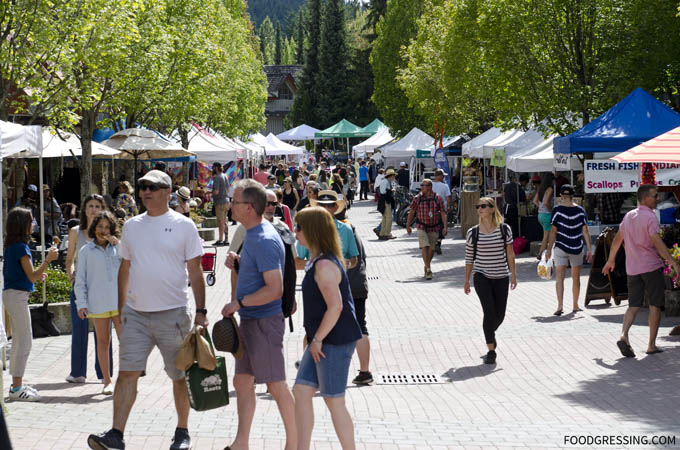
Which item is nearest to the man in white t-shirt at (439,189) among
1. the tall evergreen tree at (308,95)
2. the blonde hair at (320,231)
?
the blonde hair at (320,231)

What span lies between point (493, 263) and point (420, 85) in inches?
1122

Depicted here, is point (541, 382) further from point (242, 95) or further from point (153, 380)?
point (242, 95)

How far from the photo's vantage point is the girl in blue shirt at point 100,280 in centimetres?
809

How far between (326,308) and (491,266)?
4490 mm

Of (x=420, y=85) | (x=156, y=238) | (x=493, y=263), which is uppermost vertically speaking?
(x=420, y=85)

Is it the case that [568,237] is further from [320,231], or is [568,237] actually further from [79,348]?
[320,231]

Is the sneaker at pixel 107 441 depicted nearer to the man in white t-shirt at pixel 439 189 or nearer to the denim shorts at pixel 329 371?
the denim shorts at pixel 329 371

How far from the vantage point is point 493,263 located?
988 centimetres

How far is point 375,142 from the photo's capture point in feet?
169

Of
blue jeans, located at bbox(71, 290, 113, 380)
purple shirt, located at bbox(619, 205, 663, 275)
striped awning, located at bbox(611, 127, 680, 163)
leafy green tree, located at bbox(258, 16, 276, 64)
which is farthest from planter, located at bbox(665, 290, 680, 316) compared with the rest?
leafy green tree, located at bbox(258, 16, 276, 64)

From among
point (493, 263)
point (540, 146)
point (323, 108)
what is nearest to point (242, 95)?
point (540, 146)

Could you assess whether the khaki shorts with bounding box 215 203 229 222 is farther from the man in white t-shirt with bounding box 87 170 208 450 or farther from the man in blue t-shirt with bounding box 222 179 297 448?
the man in blue t-shirt with bounding box 222 179 297 448

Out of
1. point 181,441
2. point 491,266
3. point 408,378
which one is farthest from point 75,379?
point 491,266

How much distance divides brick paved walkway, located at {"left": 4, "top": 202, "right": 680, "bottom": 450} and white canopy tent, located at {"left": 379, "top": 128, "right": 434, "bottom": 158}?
2329cm
